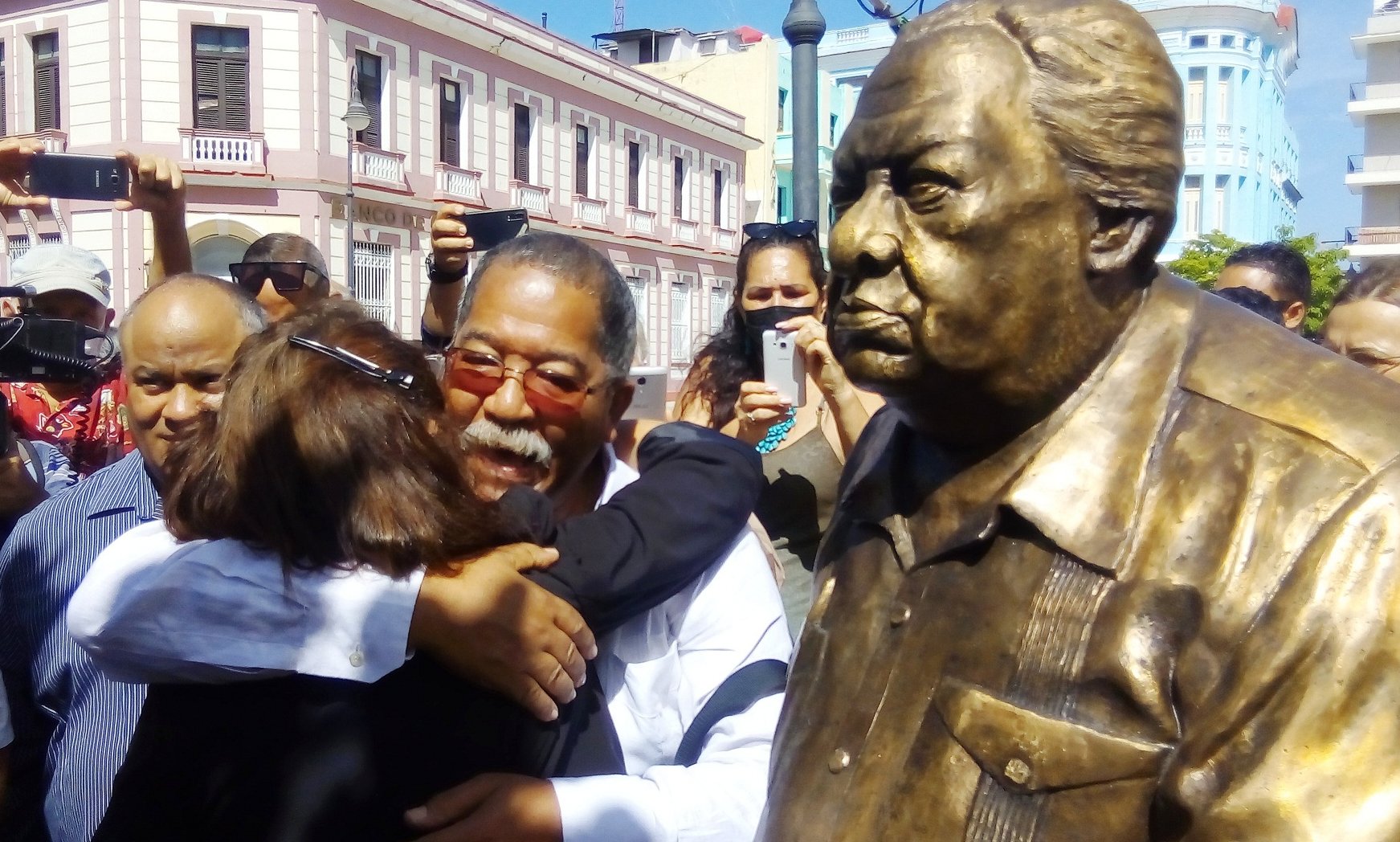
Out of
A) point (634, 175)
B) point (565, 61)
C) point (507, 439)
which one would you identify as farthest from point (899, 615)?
point (634, 175)

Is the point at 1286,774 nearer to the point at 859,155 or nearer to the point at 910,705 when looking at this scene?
the point at 910,705

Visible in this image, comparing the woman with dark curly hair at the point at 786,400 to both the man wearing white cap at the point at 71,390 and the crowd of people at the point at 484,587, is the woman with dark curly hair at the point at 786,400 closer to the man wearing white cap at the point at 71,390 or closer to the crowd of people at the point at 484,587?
the crowd of people at the point at 484,587

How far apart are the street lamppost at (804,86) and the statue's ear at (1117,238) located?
3.93 metres

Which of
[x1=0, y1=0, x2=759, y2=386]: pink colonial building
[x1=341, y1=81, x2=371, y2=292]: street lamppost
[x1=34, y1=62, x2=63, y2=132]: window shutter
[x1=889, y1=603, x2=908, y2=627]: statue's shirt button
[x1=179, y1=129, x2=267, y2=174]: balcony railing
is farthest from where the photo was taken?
[x1=34, y1=62, x2=63, y2=132]: window shutter

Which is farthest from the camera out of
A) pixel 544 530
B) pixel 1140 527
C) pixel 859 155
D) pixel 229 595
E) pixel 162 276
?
pixel 162 276

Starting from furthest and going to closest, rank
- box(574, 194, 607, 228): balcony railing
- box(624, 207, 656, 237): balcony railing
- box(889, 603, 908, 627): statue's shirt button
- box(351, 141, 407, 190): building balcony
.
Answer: box(624, 207, 656, 237): balcony railing < box(574, 194, 607, 228): balcony railing < box(351, 141, 407, 190): building balcony < box(889, 603, 908, 627): statue's shirt button

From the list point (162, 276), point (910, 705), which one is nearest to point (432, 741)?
point (910, 705)

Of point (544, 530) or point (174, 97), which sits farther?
point (174, 97)

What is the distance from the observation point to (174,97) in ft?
58.1

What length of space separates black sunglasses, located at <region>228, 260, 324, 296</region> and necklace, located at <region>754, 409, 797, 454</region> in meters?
1.63

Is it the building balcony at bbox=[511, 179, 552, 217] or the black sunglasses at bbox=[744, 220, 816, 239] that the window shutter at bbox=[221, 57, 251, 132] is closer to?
the building balcony at bbox=[511, 179, 552, 217]

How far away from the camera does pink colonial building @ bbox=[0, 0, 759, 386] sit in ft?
57.8

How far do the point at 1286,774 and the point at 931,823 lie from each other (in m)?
0.31

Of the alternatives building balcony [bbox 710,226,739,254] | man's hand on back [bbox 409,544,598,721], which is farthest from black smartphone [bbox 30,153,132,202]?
building balcony [bbox 710,226,739,254]
